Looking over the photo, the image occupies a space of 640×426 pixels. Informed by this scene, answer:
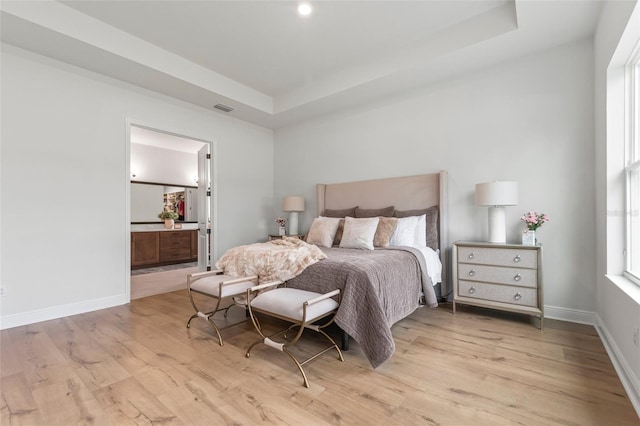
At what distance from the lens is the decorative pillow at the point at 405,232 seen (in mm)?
3409

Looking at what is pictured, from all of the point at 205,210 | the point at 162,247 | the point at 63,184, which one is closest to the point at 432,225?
the point at 205,210

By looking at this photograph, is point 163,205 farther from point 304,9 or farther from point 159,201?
point 304,9

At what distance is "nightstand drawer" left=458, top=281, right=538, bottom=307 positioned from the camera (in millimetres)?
2801

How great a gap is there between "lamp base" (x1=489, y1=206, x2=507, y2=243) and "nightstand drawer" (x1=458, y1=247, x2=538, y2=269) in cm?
17

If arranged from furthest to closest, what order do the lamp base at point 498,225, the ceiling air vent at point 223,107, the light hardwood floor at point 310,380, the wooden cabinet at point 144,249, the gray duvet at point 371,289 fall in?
1. the wooden cabinet at point 144,249
2. the ceiling air vent at point 223,107
3. the lamp base at point 498,225
4. the gray duvet at point 371,289
5. the light hardwood floor at point 310,380

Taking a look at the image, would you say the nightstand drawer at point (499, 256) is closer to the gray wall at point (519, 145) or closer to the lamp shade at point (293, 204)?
the gray wall at point (519, 145)

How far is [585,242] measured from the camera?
2881 millimetres

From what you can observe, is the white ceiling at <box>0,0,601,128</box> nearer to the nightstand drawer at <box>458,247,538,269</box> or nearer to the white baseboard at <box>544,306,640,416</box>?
the nightstand drawer at <box>458,247,538,269</box>

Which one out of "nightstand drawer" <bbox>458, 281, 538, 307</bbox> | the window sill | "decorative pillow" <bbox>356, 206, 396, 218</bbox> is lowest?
"nightstand drawer" <bbox>458, 281, 538, 307</bbox>

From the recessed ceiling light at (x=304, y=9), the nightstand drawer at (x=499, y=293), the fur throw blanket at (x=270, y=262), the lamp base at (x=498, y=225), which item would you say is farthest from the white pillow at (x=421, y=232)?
the recessed ceiling light at (x=304, y=9)

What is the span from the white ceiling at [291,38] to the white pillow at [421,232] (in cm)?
175

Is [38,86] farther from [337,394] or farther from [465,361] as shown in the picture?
[465,361]

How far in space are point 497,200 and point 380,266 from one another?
1482mm

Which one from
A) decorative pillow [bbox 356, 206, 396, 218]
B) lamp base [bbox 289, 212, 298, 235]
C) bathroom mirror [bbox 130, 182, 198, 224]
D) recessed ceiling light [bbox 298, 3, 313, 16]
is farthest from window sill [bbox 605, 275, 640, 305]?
bathroom mirror [bbox 130, 182, 198, 224]
